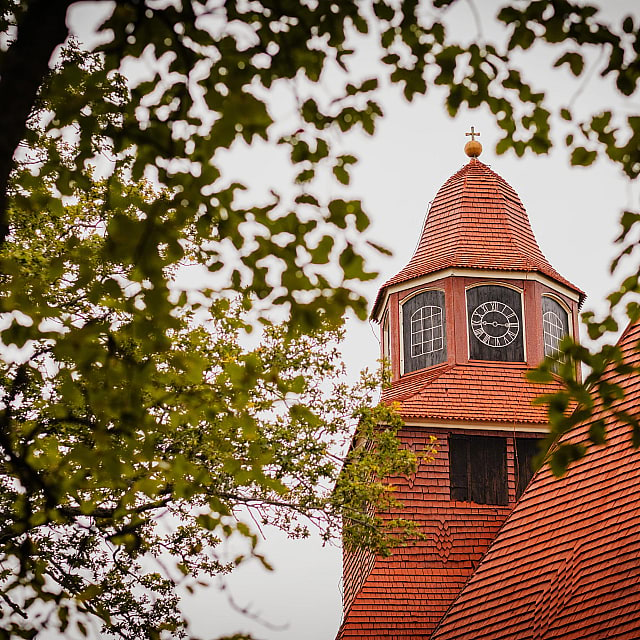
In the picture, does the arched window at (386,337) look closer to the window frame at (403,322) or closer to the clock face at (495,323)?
the window frame at (403,322)

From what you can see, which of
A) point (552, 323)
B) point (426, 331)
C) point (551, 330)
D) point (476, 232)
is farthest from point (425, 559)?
point (476, 232)

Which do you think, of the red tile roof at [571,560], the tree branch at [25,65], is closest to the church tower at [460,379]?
the red tile roof at [571,560]

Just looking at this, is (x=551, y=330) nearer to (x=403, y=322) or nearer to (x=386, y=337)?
(x=403, y=322)

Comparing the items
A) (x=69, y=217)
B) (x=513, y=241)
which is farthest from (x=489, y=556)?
(x=513, y=241)

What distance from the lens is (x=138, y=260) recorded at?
4.25m

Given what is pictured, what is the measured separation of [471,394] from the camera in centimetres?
1906

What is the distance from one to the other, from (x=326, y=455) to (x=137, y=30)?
878cm

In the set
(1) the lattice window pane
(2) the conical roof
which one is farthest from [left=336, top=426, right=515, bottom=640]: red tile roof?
(2) the conical roof

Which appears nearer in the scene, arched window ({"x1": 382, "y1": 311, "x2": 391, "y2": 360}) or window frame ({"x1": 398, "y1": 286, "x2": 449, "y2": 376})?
window frame ({"x1": 398, "y1": 286, "x2": 449, "y2": 376})

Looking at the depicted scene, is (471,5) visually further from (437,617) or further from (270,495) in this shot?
(437,617)

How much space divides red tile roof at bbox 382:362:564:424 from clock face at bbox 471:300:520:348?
0.54 meters

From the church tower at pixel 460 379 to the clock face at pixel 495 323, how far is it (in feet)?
0.06

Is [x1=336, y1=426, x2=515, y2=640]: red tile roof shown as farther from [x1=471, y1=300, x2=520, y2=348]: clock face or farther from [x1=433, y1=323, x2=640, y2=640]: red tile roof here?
[x1=433, y1=323, x2=640, y2=640]: red tile roof

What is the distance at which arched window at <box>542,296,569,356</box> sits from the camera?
67.4ft
